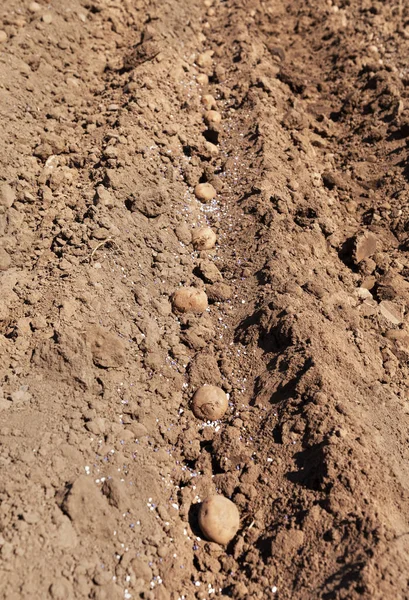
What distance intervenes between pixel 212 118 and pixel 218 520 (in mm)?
3274

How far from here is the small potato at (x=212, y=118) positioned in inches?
200

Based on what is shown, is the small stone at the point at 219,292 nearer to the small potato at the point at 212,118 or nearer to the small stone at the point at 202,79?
the small potato at the point at 212,118

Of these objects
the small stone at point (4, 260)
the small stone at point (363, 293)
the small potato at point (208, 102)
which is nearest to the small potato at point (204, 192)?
the small potato at point (208, 102)

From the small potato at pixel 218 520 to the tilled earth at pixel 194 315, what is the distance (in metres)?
0.05

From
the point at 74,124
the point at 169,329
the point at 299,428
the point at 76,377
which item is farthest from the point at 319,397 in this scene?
the point at 74,124

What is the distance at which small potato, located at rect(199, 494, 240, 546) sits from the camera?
3031 mm

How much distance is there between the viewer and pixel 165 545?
298 centimetres

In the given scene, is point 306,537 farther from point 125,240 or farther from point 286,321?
point 125,240

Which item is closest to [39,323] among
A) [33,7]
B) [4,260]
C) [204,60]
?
[4,260]

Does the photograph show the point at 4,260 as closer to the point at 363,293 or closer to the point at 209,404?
the point at 209,404

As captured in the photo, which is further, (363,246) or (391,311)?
(363,246)

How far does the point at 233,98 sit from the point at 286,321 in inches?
98.7

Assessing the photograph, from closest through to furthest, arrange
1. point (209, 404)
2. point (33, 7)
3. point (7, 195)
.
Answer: point (209, 404) < point (7, 195) < point (33, 7)

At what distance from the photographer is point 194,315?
12.9 ft
